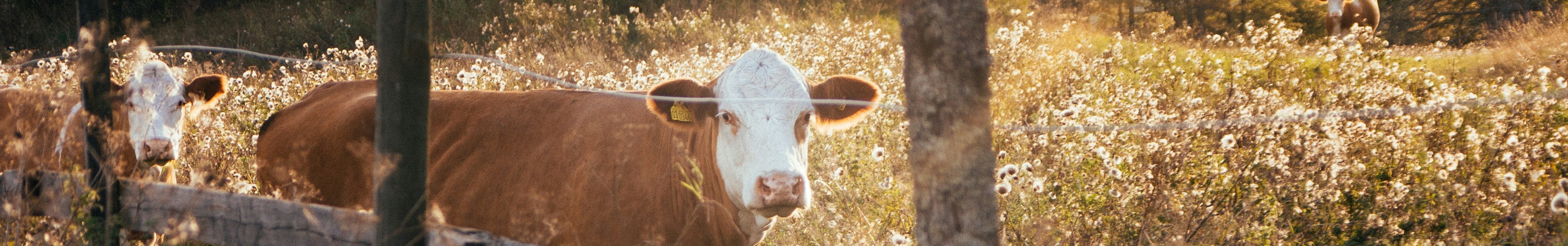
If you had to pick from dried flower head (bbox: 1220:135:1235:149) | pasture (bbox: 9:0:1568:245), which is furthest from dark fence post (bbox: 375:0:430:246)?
dried flower head (bbox: 1220:135:1235:149)

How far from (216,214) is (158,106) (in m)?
2.23

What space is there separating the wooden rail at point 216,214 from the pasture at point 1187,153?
0.11m

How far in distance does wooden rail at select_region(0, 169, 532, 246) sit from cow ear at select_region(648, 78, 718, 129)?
0.73 metres

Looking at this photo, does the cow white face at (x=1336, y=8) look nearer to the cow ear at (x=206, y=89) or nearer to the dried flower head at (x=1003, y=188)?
the dried flower head at (x=1003, y=188)

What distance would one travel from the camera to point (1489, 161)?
4152 millimetres

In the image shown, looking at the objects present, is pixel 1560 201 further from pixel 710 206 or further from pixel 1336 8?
pixel 1336 8

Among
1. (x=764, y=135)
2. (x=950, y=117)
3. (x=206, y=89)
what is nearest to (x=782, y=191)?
(x=764, y=135)

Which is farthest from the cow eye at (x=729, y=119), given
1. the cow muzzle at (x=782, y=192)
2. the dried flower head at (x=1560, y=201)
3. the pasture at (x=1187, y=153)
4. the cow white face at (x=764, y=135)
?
the dried flower head at (x=1560, y=201)

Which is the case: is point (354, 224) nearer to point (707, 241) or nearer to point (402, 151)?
point (402, 151)

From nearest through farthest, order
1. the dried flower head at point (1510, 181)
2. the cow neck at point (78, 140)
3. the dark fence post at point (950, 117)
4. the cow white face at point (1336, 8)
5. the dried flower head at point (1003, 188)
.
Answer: the dark fence post at point (950, 117) < the dried flower head at point (1003, 188) < the dried flower head at point (1510, 181) < the cow neck at point (78, 140) < the cow white face at point (1336, 8)

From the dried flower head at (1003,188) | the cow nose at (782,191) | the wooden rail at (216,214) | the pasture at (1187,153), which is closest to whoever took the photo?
the wooden rail at (216,214)

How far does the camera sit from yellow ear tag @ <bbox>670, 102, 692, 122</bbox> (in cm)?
315

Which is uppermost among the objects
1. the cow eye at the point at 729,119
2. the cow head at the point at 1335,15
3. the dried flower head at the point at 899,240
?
the cow head at the point at 1335,15

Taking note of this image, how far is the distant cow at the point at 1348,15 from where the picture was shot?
12727mm
